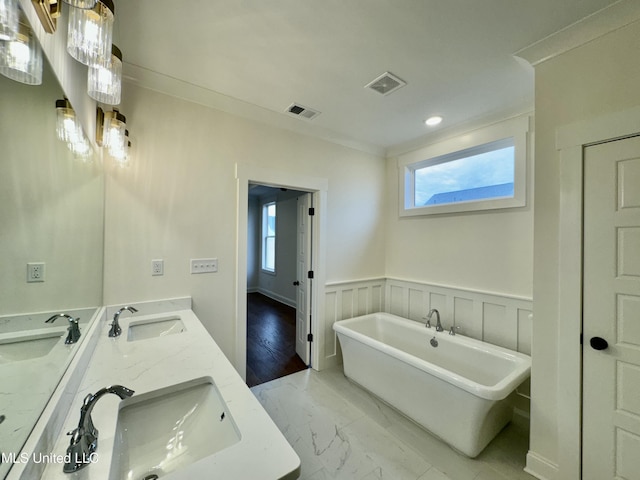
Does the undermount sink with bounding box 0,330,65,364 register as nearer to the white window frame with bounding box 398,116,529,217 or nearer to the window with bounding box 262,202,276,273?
the white window frame with bounding box 398,116,529,217

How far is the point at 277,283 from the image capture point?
6.09 metres

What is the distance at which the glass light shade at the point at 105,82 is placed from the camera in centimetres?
96

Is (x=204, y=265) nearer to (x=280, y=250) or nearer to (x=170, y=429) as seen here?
(x=170, y=429)

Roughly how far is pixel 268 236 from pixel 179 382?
225 inches

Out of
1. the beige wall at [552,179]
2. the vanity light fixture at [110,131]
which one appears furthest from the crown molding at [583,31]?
the vanity light fixture at [110,131]

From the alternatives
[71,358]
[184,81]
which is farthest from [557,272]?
[184,81]

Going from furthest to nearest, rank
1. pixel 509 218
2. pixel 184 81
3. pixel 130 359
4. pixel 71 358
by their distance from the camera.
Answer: pixel 509 218 < pixel 184 81 < pixel 130 359 < pixel 71 358

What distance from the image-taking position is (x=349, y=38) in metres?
1.51

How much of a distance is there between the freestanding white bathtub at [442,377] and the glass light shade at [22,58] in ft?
7.92

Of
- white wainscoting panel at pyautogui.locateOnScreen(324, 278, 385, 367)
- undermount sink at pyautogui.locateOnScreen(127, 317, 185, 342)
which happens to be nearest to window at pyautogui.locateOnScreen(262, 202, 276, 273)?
white wainscoting panel at pyautogui.locateOnScreen(324, 278, 385, 367)

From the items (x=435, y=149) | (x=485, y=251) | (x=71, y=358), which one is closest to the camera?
(x=71, y=358)

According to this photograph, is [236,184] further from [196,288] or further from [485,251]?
[485,251]

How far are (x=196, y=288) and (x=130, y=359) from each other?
3.00 ft

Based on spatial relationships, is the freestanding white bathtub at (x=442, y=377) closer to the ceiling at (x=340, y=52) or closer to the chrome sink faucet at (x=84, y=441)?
the chrome sink faucet at (x=84, y=441)
